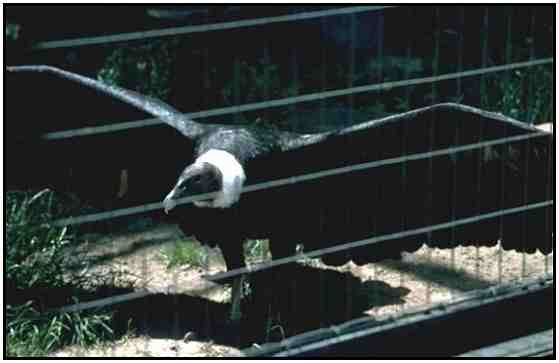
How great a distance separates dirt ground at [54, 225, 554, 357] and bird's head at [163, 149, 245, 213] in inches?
13.0

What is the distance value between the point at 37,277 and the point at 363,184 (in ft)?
4.21

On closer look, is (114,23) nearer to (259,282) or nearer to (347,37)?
(347,37)

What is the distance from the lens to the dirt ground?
4.62m

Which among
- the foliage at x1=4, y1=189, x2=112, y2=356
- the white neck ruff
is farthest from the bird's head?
the foliage at x1=4, y1=189, x2=112, y2=356

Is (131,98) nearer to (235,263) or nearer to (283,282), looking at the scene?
(235,263)

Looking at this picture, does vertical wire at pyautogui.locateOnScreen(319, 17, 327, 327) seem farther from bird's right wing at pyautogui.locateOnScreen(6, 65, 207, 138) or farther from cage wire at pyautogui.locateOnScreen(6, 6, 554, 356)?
bird's right wing at pyautogui.locateOnScreen(6, 65, 207, 138)

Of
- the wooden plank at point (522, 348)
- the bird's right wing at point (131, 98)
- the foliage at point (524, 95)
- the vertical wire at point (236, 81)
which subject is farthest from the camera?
the vertical wire at point (236, 81)

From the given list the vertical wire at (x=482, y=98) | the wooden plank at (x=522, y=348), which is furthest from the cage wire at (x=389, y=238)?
the wooden plank at (x=522, y=348)

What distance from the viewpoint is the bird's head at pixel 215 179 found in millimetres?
4445

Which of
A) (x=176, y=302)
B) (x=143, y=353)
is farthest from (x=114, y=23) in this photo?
(x=143, y=353)

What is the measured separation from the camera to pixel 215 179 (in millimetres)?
4426

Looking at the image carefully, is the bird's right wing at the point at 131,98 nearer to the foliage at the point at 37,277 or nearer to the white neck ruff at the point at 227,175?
the white neck ruff at the point at 227,175

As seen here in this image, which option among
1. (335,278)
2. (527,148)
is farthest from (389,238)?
(335,278)

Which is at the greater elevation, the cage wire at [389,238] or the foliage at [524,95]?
the foliage at [524,95]
